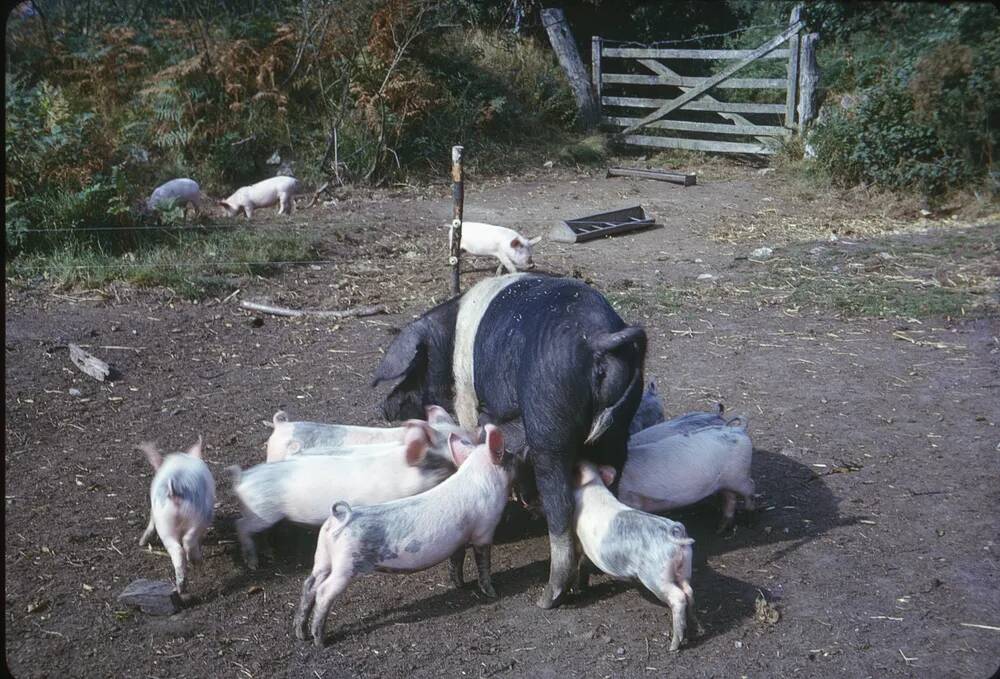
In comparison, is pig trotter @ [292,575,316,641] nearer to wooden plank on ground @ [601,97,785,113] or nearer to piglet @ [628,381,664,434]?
piglet @ [628,381,664,434]

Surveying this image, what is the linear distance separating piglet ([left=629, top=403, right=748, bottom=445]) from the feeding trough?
5.17 metres

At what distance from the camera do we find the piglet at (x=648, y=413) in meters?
4.57

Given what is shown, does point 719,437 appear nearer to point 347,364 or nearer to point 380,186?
point 347,364

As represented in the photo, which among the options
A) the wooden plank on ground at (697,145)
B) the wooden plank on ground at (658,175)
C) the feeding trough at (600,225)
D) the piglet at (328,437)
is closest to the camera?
the piglet at (328,437)

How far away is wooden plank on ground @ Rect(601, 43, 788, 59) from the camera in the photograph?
47.7 ft

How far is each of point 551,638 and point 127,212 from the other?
245 inches

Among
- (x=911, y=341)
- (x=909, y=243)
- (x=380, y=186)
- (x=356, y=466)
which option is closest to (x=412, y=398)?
(x=356, y=466)

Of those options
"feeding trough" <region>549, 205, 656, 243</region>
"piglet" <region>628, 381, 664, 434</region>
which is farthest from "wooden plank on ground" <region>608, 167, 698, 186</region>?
"piglet" <region>628, 381, 664, 434</region>

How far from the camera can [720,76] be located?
1479 cm

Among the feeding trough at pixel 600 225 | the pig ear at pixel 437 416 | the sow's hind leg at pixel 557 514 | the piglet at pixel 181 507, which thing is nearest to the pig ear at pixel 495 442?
the sow's hind leg at pixel 557 514

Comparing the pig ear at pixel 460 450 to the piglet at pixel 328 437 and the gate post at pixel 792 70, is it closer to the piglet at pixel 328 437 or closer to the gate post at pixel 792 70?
the piglet at pixel 328 437

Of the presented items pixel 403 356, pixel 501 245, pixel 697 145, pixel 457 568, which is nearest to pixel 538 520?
pixel 457 568

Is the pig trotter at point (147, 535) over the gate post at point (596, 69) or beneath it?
beneath

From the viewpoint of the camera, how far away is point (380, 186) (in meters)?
12.1
